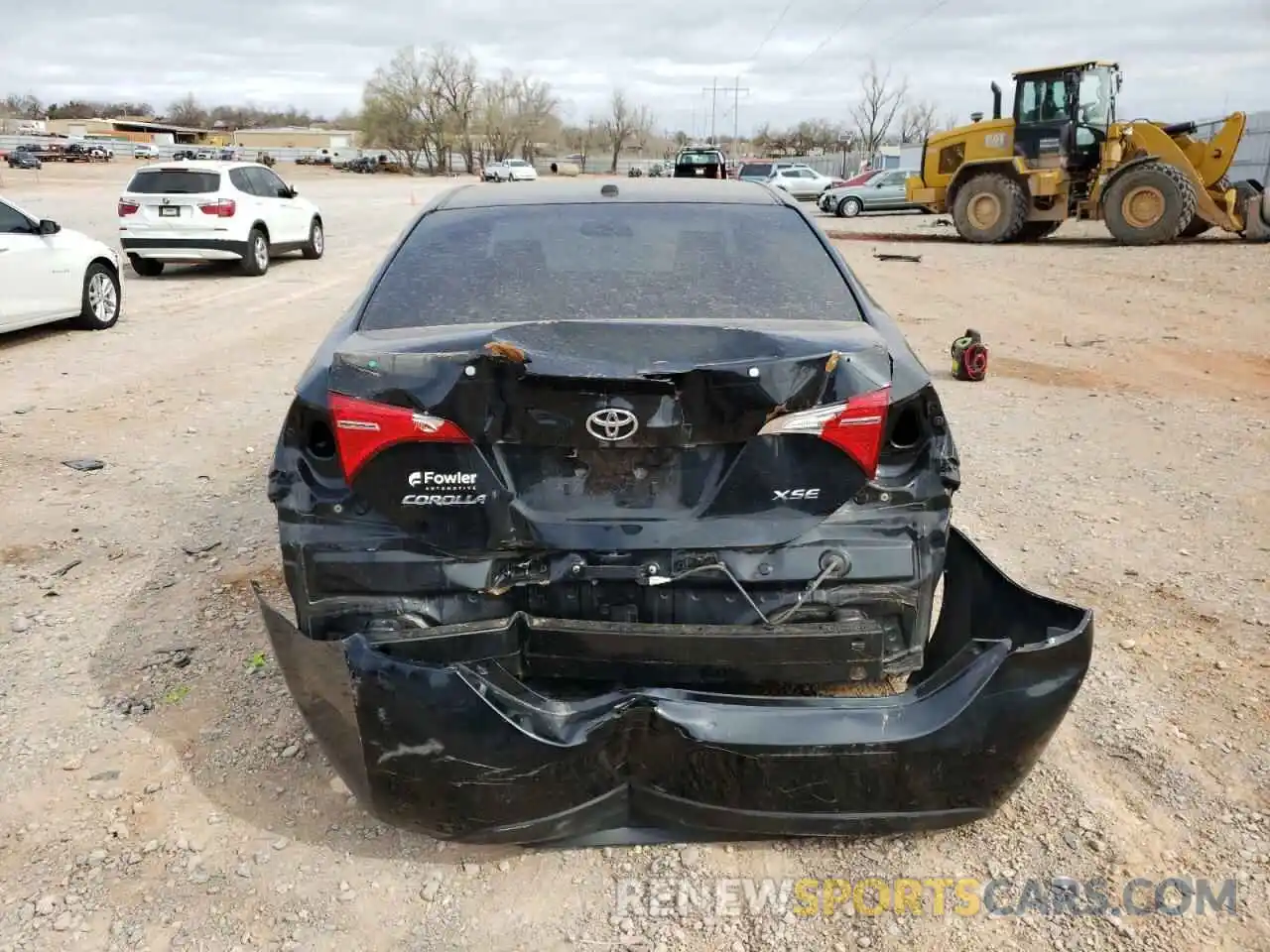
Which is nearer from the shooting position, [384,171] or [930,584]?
[930,584]

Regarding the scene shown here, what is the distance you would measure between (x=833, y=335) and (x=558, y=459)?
0.78 metres

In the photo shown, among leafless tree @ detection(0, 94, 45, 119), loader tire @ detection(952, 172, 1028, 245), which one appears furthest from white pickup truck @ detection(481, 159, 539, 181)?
leafless tree @ detection(0, 94, 45, 119)

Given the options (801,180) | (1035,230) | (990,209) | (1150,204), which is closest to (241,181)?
(990,209)

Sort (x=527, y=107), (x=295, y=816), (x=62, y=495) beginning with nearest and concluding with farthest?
(x=295, y=816), (x=62, y=495), (x=527, y=107)

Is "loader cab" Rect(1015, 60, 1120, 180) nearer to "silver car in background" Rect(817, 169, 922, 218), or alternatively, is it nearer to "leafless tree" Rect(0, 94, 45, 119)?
"silver car in background" Rect(817, 169, 922, 218)

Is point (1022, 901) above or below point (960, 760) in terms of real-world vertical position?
below

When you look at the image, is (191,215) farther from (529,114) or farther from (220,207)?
(529,114)

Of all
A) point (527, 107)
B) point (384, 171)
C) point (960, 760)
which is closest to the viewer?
point (960, 760)

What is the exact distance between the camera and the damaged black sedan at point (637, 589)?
7.56 feet

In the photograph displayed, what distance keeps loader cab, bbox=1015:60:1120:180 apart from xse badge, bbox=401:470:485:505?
62.1 feet

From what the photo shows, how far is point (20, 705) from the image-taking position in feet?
11.2

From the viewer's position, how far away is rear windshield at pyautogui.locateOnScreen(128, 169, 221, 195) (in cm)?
1440

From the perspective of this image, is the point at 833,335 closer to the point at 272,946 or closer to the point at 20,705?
the point at 272,946

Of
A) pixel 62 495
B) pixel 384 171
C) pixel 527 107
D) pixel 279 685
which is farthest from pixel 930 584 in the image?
pixel 527 107
